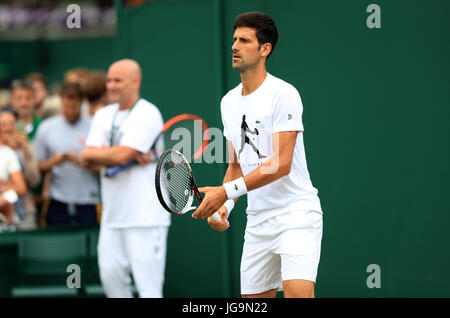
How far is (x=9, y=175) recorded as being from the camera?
7.68 m

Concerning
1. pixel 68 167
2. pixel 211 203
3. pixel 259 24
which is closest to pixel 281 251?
pixel 211 203

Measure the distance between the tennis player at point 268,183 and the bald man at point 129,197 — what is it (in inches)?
75.9

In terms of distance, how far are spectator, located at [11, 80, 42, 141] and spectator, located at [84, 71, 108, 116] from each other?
2.78 ft

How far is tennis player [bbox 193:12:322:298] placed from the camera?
13.8 ft

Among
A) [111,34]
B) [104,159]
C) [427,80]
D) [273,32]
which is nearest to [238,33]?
[273,32]

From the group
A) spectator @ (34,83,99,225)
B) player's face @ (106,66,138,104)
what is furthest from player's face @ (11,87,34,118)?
player's face @ (106,66,138,104)

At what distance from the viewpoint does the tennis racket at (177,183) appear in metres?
4.34

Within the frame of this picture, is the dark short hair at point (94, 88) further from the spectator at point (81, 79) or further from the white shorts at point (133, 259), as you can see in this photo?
the white shorts at point (133, 259)

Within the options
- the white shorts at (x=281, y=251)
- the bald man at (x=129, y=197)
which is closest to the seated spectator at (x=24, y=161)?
the bald man at (x=129, y=197)

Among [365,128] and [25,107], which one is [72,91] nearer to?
[25,107]

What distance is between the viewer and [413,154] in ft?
18.5

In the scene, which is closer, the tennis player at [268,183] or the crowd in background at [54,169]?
the tennis player at [268,183]

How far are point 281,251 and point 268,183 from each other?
0.41 meters

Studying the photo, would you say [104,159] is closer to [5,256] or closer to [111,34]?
[5,256]
